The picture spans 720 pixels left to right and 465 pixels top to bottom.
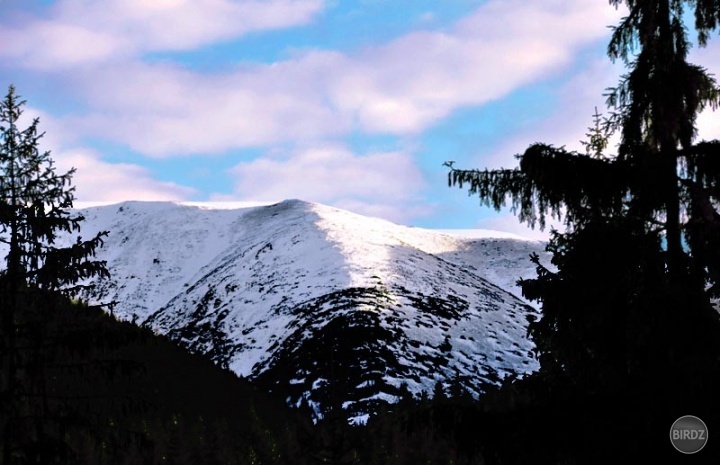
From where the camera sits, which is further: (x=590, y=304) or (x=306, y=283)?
(x=306, y=283)

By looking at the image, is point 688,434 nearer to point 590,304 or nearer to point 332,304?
point 590,304

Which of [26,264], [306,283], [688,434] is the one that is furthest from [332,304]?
[688,434]

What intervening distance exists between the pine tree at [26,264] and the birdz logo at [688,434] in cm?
861

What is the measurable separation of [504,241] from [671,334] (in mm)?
64844

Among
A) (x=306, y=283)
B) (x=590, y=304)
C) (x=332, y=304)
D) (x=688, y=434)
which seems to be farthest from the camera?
(x=306, y=283)

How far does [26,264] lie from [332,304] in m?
25.7

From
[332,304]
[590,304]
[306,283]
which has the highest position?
[306,283]

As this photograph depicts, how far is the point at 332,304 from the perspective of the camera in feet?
126

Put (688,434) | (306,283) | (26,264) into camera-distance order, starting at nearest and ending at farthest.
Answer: (688,434), (26,264), (306,283)

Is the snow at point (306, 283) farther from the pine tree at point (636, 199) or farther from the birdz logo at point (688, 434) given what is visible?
the birdz logo at point (688, 434)

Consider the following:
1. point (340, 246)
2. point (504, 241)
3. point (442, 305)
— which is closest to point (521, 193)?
point (442, 305)

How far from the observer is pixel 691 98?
36.7 feet

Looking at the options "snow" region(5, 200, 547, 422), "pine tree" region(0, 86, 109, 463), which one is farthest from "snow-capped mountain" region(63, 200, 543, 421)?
"pine tree" region(0, 86, 109, 463)

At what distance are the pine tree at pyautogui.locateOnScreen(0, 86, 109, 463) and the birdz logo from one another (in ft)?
28.3
